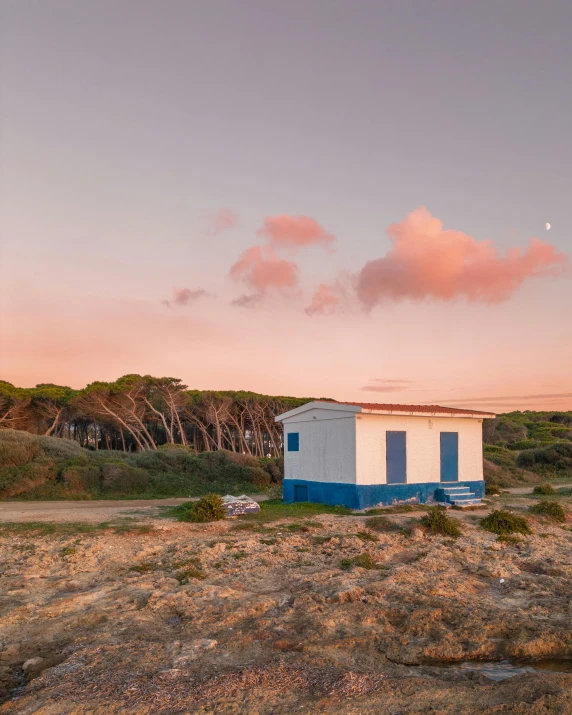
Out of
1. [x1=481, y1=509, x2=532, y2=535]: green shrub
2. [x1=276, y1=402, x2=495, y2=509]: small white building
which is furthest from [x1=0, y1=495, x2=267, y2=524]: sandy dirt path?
[x1=481, y1=509, x2=532, y2=535]: green shrub

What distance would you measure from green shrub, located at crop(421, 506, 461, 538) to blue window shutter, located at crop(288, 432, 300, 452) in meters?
6.13

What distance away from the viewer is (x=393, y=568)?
Result: 967 centimetres

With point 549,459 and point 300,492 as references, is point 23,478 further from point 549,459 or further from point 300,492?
point 549,459

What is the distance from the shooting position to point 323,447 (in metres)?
17.5

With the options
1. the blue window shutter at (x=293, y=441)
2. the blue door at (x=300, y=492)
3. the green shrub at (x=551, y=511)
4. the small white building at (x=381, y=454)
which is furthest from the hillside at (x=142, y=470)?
the green shrub at (x=551, y=511)

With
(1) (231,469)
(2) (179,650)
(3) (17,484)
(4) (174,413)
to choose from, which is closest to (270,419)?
(4) (174,413)

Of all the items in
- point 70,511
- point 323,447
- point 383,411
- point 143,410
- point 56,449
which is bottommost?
point 70,511

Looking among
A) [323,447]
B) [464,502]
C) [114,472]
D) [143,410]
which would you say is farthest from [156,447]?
[464,502]

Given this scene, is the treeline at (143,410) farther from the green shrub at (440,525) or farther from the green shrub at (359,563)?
the green shrub at (359,563)

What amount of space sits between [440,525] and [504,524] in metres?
1.76

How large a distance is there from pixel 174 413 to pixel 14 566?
3263 centimetres

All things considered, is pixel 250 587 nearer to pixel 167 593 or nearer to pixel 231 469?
pixel 167 593

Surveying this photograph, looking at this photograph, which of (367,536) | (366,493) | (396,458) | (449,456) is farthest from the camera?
(449,456)

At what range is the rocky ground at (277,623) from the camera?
187 inches
